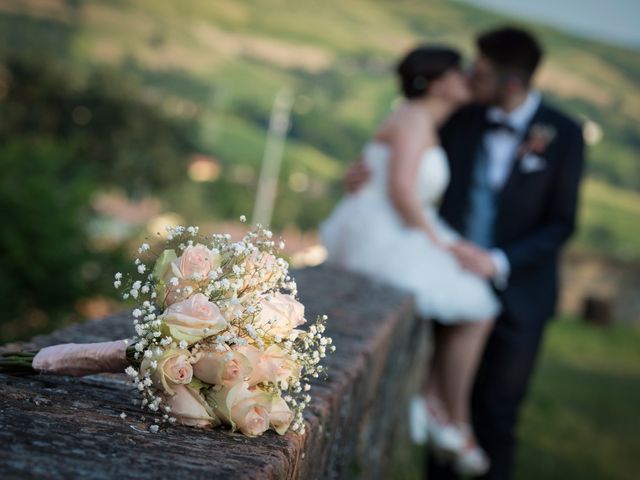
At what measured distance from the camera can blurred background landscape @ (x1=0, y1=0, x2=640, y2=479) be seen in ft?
111

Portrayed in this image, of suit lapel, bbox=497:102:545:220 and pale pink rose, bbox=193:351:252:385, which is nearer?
→ pale pink rose, bbox=193:351:252:385

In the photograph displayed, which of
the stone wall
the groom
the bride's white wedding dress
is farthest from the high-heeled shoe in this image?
the stone wall

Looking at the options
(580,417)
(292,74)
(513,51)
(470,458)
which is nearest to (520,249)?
(513,51)

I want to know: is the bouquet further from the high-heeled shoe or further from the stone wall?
the high-heeled shoe

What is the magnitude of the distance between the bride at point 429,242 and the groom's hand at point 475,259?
4 cm

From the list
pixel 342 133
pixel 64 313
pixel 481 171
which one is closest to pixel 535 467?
pixel 481 171

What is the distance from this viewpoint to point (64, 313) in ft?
39.1

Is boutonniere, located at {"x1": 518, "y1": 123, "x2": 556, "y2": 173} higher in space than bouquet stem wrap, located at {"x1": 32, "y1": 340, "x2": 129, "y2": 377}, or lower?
higher

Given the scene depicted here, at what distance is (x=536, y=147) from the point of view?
4.89 meters

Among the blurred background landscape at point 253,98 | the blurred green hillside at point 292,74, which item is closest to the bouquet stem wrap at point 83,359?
the blurred background landscape at point 253,98

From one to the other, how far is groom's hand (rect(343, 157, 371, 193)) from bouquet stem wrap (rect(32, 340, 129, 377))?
324 cm

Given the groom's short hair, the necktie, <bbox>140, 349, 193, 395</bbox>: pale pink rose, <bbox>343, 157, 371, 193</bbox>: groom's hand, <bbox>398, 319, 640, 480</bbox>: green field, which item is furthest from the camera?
<bbox>398, 319, 640, 480</bbox>: green field

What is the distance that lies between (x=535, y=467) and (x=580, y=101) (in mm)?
33169

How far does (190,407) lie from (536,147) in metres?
3.25
